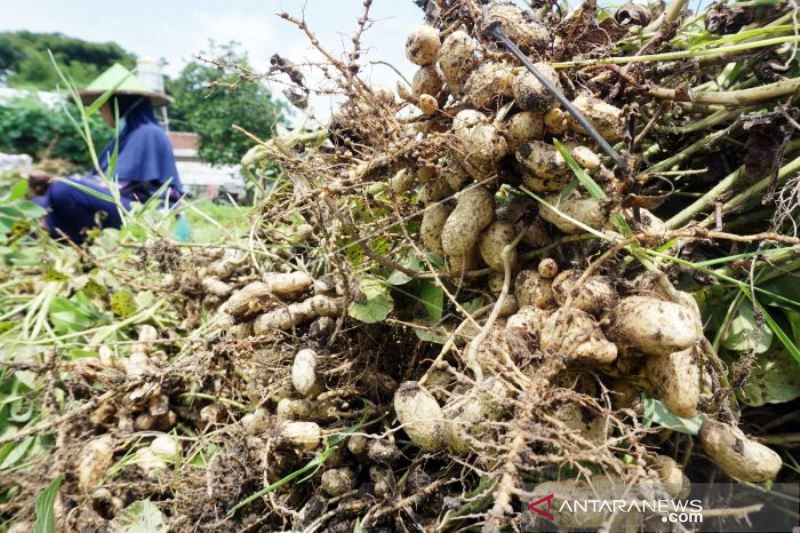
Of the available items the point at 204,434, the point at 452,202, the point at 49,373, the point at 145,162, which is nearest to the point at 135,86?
the point at 145,162

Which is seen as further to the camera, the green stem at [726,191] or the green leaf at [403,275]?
the green leaf at [403,275]

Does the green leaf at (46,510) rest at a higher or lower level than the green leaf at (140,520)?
higher

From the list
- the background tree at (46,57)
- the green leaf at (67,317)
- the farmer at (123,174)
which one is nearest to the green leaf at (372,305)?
the green leaf at (67,317)

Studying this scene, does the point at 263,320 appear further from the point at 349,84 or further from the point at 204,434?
the point at 349,84

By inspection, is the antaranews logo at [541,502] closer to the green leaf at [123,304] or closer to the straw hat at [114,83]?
the green leaf at [123,304]

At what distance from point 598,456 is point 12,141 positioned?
1738cm

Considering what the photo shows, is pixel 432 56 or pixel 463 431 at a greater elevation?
pixel 432 56

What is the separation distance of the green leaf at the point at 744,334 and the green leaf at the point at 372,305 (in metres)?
0.53

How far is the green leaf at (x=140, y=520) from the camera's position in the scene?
85 centimetres

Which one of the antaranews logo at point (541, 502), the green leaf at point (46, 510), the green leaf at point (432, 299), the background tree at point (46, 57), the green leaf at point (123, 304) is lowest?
the background tree at point (46, 57)

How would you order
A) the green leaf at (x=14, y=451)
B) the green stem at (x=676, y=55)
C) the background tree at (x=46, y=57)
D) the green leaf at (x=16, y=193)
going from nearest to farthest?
the green stem at (x=676, y=55) < the green leaf at (x=14, y=451) < the green leaf at (x=16, y=193) < the background tree at (x=46, y=57)

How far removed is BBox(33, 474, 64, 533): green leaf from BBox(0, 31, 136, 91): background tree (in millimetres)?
24285

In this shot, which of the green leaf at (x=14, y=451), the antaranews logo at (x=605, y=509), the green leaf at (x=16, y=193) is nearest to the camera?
the antaranews logo at (x=605, y=509)

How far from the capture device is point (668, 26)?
737 mm
